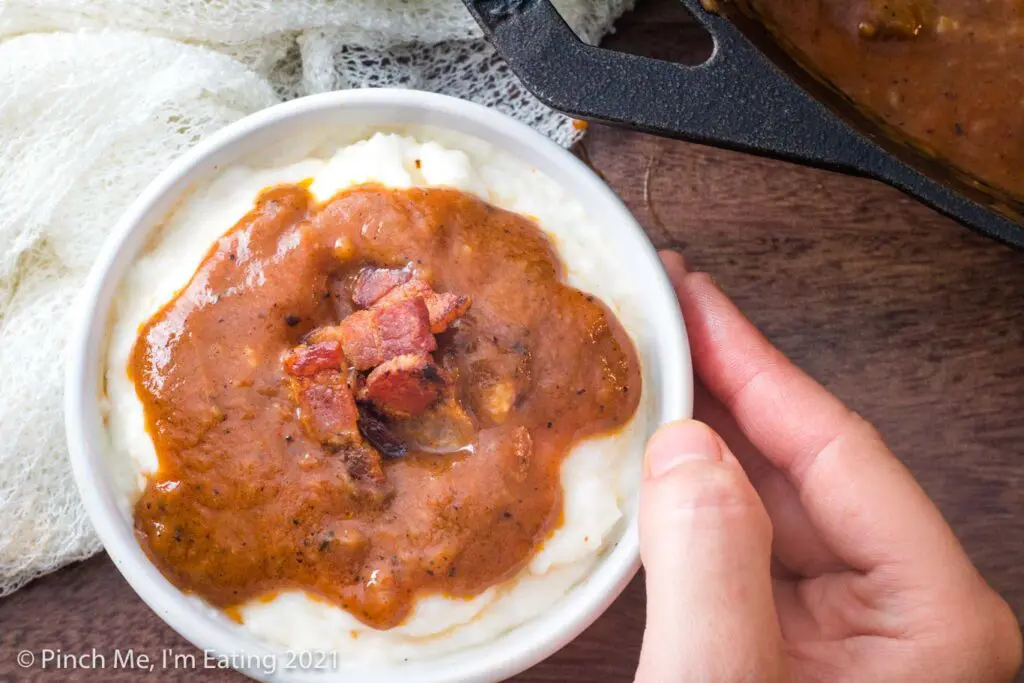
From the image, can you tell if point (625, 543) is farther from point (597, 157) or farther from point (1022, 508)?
point (1022, 508)

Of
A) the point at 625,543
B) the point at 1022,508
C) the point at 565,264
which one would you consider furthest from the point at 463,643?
the point at 1022,508

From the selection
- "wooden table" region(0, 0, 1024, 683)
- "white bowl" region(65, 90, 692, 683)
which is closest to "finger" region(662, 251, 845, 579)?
"wooden table" region(0, 0, 1024, 683)

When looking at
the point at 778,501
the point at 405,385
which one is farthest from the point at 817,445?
the point at 405,385

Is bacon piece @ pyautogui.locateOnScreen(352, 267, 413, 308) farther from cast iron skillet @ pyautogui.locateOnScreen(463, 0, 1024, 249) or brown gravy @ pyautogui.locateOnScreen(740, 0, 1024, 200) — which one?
brown gravy @ pyautogui.locateOnScreen(740, 0, 1024, 200)

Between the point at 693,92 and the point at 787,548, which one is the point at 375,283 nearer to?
the point at 693,92

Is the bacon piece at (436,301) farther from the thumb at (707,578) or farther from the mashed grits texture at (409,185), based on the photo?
the thumb at (707,578)

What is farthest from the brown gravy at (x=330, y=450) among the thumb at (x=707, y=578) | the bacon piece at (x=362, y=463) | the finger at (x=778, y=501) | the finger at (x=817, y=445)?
the finger at (x=778, y=501)
